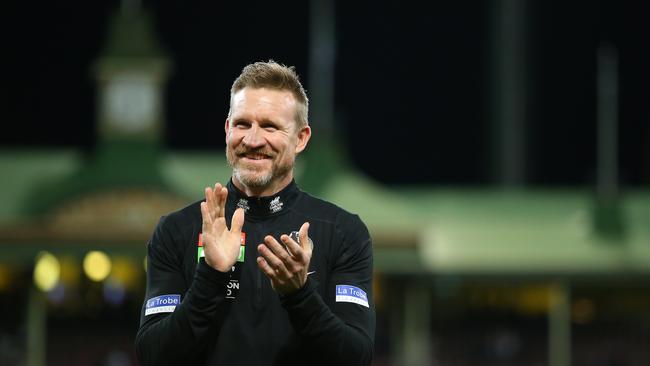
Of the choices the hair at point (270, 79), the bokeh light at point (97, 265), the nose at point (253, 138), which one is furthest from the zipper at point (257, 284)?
the bokeh light at point (97, 265)

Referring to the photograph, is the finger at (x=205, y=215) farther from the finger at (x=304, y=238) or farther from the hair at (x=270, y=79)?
the hair at (x=270, y=79)

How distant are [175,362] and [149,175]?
994 inches

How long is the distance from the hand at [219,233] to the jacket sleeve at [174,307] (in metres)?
0.04

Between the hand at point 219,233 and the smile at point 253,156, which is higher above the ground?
the smile at point 253,156

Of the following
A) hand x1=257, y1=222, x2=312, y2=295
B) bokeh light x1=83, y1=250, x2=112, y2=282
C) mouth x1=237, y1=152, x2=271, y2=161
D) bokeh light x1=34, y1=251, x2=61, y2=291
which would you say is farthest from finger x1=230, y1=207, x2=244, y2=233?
bokeh light x1=83, y1=250, x2=112, y2=282

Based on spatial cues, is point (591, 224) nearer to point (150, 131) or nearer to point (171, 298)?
point (150, 131)

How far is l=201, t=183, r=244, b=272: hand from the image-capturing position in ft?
14.1

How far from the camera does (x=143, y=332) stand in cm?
447

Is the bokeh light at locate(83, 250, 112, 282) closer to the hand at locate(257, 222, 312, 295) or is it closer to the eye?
the eye

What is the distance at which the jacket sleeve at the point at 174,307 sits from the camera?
430 centimetres

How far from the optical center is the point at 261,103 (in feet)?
14.8

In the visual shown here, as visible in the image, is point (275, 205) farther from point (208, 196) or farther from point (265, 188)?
point (208, 196)

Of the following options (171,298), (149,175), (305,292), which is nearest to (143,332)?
(171,298)

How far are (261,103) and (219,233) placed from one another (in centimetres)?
47
